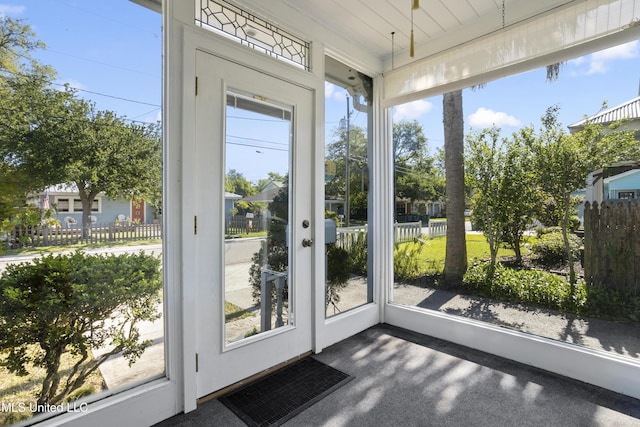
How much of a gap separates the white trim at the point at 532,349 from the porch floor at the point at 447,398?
0.21 ft

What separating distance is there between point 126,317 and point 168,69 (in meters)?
1.39

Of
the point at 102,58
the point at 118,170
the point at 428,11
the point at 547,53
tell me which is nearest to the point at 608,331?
the point at 547,53

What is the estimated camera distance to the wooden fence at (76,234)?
1415 millimetres

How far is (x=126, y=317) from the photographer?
1705mm

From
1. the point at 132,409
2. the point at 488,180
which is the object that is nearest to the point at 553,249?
the point at 488,180

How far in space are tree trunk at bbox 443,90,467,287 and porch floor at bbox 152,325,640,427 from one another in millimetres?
757

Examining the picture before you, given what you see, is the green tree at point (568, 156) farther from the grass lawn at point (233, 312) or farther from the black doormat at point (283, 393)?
the grass lawn at point (233, 312)

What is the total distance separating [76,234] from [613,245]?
335 centimetres

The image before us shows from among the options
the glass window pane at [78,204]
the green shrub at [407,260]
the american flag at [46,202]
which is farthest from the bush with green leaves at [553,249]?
the american flag at [46,202]

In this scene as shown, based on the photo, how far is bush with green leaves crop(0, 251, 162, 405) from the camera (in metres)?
1.41

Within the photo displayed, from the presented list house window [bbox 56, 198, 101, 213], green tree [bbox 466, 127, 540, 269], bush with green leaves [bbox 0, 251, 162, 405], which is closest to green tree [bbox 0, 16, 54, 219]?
house window [bbox 56, 198, 101, 213]

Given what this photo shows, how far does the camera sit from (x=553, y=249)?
7.96 feet

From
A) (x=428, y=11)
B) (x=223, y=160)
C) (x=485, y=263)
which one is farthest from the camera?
(x=485, y=263)

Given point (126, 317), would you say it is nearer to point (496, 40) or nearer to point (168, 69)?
point (168, 69)
